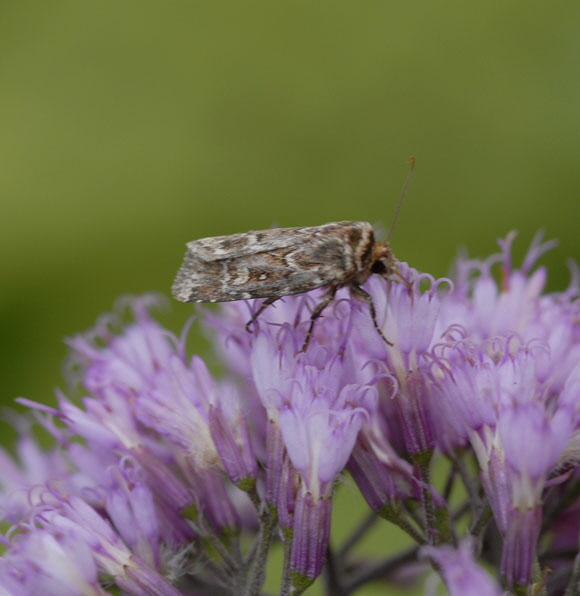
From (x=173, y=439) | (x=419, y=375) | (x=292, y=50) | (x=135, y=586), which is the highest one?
(x=292, y=50)

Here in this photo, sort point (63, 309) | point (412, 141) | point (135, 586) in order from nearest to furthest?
point (135, 586) < point (63, 309) < point (412, 141)

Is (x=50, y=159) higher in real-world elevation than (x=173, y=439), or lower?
higher

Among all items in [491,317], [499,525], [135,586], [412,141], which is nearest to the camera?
[499,525]

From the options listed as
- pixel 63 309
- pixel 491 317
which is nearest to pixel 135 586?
pixel 491 317

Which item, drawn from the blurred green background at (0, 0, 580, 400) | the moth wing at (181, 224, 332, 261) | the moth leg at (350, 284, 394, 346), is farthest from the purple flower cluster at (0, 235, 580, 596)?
the blurred green background at (0, 0, 580, 400)

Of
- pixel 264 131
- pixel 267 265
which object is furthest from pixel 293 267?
pixel 264 131

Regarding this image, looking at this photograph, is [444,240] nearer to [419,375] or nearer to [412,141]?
[412,141]

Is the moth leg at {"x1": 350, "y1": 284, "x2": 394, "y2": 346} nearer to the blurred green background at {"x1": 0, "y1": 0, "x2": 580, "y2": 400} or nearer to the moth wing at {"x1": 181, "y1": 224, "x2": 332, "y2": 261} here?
the moth wing at {"x1": 181, "y1": 224, "x2": 332, "y2": 261}

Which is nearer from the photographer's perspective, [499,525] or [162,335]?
[499,525]
